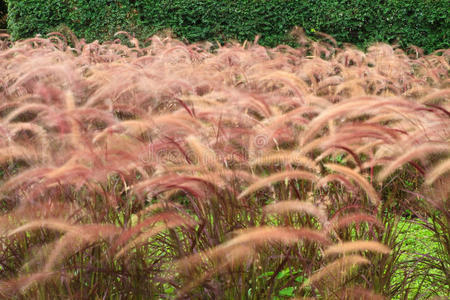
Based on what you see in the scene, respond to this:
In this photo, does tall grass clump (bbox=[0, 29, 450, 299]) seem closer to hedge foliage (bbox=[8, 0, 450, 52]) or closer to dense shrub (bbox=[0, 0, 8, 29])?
hedge foliage (bbox=[8, 0, 450, 52])

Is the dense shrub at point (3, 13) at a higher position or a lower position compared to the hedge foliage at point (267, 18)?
lower

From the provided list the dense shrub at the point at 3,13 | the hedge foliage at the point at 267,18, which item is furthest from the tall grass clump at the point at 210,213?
the dense shrub at the point at 3,13

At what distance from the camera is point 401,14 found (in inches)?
355

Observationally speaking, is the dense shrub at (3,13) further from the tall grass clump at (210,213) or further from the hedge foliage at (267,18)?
the tall grass clump at (210,213)

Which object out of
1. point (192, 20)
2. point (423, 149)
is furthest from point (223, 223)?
point (192, 20)

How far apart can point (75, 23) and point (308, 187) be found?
7802 mm

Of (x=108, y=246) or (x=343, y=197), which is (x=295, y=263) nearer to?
(x=343, y=197)

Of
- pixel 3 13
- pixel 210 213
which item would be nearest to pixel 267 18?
pixel 210 213

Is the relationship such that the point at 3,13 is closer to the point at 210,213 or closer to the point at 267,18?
the point at 267,18

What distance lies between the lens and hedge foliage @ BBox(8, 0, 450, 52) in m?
9.09

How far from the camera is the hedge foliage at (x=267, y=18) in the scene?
29.8ft

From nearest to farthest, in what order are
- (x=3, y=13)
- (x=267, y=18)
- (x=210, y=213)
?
(x=210, y=213) → (x=267, y=18) → (x=3, y=13)

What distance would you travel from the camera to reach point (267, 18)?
9.37 m

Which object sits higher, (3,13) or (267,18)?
(267,18)
